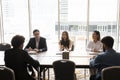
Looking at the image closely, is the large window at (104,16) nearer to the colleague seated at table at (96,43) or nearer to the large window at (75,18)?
the large window at (75,18)

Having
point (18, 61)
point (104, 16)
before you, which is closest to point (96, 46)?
point (18, 61)

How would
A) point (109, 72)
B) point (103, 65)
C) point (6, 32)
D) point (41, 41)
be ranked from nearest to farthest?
point (109, 72) < point (103, 65) < point (41, 41) < point (6, 32)

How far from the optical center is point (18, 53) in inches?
127

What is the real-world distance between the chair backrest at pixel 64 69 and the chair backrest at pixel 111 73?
1.79 ft

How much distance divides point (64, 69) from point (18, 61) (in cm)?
71

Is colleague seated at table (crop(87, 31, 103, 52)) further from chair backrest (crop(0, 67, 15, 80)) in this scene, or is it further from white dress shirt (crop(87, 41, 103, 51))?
chair backrest (crop(0, 67, 15, 80))

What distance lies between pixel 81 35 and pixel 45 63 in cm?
399

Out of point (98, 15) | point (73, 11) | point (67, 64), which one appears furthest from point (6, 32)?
point (67, 64)

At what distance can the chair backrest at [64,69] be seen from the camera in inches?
128

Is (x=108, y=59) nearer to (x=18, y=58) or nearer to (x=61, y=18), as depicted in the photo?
(x=18, y=58)

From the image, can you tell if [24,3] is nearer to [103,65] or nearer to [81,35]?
[81,35]

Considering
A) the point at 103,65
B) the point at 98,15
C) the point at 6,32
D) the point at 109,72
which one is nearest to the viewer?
the point at 109,72

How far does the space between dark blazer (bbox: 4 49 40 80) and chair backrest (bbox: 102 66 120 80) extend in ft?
3.63

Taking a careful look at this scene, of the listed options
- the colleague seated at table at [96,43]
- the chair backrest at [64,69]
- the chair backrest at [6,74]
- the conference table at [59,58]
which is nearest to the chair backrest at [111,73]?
the chair backrest at [64,69]
